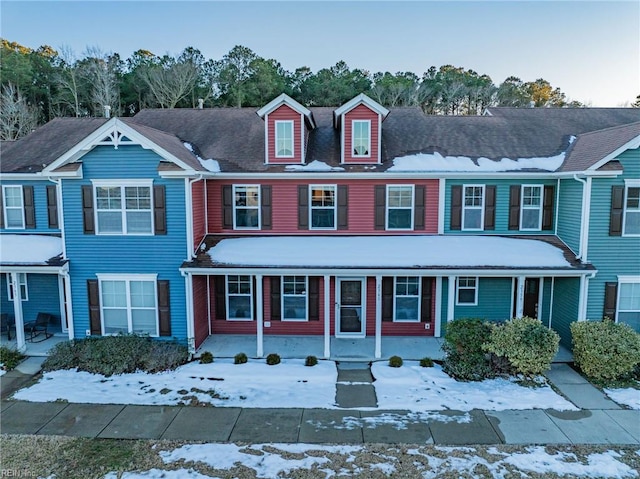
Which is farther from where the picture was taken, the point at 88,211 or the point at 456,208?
the point at 456,208

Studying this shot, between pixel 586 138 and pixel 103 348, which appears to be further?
pixel 586 138

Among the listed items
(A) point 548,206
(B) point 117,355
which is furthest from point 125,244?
(A) point 548,206

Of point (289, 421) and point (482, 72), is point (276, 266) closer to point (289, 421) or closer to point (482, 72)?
point (289, 421)

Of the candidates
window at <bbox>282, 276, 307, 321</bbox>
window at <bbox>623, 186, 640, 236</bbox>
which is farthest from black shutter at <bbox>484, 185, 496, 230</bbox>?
window at <bbox>282, 276, 307, 321</bbox>

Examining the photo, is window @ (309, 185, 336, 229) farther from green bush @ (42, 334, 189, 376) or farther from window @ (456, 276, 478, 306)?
green bush @ (42, 334, 189, 376)

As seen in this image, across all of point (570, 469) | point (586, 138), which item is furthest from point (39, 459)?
point (586, 138)

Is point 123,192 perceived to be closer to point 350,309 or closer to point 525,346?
point 350,309

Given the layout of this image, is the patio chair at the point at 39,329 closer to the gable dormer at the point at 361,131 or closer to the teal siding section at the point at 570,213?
the gable dormer at the point at 361,131
